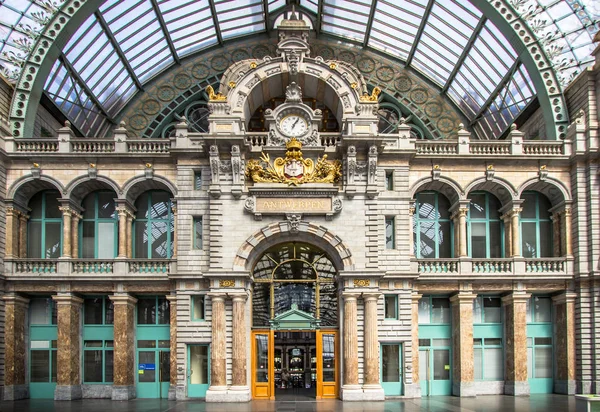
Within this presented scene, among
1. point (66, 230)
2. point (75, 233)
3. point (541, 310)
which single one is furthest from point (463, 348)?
point (66, 230)

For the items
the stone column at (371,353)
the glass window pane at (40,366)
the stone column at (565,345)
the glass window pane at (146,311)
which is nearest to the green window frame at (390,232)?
the stone column at (371,353)

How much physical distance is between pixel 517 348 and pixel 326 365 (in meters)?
10.1

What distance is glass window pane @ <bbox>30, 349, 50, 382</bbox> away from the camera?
3934 centimetres

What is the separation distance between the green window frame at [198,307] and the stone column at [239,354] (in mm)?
2065

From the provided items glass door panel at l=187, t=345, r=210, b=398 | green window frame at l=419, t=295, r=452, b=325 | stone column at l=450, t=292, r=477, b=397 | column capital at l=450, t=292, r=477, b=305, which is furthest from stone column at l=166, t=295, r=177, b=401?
column capital at l=450, t=292, r=477, b=305

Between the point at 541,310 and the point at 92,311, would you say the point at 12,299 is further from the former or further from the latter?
the point at 541,310

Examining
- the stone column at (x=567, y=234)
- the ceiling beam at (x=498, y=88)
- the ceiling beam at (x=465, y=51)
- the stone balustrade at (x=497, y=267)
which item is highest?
the ceiling beam at (x=465, y=51)

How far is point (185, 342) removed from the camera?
37.3 meters

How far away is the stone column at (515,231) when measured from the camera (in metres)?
39.7

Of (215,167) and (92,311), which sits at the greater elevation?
(215,167)

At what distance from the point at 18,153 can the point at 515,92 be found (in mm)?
28728

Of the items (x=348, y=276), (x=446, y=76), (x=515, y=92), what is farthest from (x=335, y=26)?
(x=348, y=276)

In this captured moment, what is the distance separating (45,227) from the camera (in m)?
40.8

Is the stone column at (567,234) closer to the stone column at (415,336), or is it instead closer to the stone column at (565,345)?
the stone column at (565,345)
